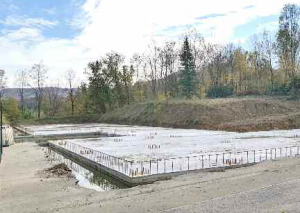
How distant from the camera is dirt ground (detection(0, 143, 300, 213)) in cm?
1067

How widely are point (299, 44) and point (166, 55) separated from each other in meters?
27.4

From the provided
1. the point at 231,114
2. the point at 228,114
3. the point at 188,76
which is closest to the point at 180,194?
the point at 228,114

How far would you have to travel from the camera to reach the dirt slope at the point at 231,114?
3978cm

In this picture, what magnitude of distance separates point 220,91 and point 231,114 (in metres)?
23.1

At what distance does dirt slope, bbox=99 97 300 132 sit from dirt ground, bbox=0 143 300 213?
23235 millimetres

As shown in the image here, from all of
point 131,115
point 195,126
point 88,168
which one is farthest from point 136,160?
point 131,115

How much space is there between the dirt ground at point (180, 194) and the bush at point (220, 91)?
52.5 metres

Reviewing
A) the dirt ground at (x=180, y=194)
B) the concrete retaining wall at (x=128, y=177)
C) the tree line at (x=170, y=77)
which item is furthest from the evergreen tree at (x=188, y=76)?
the dirt ground at (x=180, y=194)

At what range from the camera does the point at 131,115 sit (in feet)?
215

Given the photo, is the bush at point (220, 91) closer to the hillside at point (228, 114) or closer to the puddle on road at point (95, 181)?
the hillside at point (228, 114)

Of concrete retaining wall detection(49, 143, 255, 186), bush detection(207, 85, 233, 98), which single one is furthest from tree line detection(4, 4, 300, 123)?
concrete retaining wall detection(49, 143, 255, 186)

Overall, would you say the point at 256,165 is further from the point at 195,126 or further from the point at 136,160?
the point at 195,126

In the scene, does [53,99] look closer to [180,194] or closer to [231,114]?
[231,114]

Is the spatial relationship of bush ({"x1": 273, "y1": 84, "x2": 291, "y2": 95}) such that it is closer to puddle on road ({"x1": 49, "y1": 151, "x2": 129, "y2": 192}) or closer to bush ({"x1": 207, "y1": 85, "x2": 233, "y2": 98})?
bush ({"x1": 207, "y1": 85, "x2": 233, "y2": 98})
